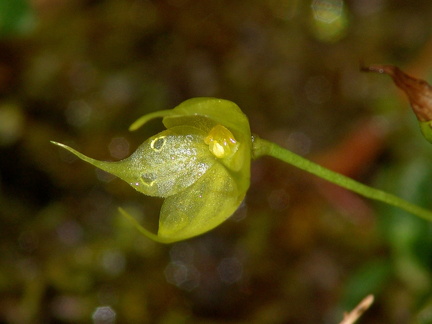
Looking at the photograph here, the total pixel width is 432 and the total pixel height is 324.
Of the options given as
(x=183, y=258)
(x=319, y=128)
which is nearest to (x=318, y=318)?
(x=183, y=258)

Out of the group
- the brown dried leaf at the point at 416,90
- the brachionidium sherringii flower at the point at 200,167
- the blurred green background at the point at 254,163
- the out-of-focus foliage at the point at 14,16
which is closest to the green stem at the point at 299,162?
the brachionidium sherringii flower at the point at 200,167

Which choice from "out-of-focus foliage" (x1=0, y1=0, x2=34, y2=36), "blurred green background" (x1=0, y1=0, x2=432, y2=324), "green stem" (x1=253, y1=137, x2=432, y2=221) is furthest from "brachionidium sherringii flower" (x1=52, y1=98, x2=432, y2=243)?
"out-of-focus foliage" (x1=0, y1=0, x2=34, y2=36)

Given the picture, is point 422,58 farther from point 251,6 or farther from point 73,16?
point 73,16

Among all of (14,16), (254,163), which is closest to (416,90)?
(254,163)

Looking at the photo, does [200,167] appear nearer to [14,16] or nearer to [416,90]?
[416,90]

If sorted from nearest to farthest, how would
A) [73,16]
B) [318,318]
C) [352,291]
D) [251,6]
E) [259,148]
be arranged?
[259,148] → [352,291] → [318,318] → [73,16] → [251,6]

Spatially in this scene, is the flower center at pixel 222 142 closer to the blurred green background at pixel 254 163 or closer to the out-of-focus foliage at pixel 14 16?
the blurred green background at pixel 254 163
